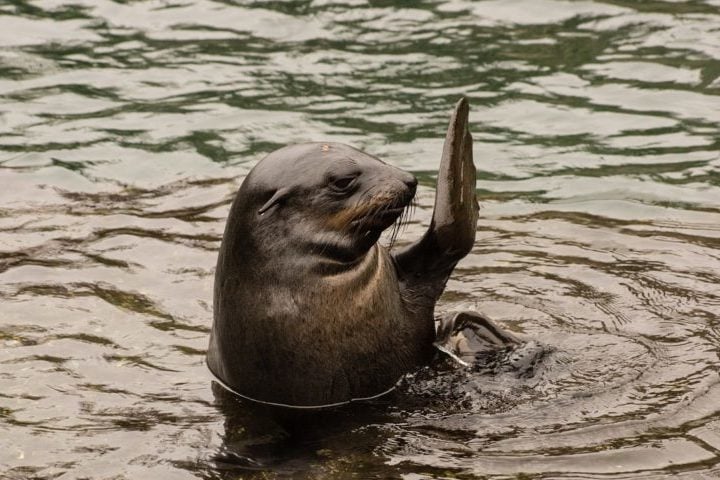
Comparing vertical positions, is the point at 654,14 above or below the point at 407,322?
above

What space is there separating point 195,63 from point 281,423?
7.13 metres

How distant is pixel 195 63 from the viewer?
12617 mm

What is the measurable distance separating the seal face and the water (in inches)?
8.7

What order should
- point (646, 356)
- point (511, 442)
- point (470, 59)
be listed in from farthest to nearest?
point (470, 59), point (646, 356), point (511, 442)

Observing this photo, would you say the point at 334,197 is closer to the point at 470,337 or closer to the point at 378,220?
the point at 378,220

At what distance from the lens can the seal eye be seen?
6070 millimetres

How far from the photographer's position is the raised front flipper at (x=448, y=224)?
6.47 metres

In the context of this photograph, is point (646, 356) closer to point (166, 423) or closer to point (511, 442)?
point (511, 442)

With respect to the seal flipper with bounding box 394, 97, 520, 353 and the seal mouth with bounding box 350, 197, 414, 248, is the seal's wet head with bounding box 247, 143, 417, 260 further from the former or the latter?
the seal flipper with bounding box 394, 97, 520, 353

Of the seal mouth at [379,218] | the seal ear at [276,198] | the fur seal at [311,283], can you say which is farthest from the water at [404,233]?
the seal ear at [276,198]

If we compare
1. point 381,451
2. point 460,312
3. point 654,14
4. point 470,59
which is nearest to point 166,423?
point 381,451

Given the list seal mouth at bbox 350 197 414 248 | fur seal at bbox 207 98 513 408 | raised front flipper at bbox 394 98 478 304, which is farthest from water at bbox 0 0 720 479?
seal mouth at bbox 350 197 414 248

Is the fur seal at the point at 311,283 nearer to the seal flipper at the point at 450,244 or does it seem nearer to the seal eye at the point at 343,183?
the seal eye at the point at 343,183

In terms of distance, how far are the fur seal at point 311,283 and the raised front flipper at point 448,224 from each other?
1.08 ft
